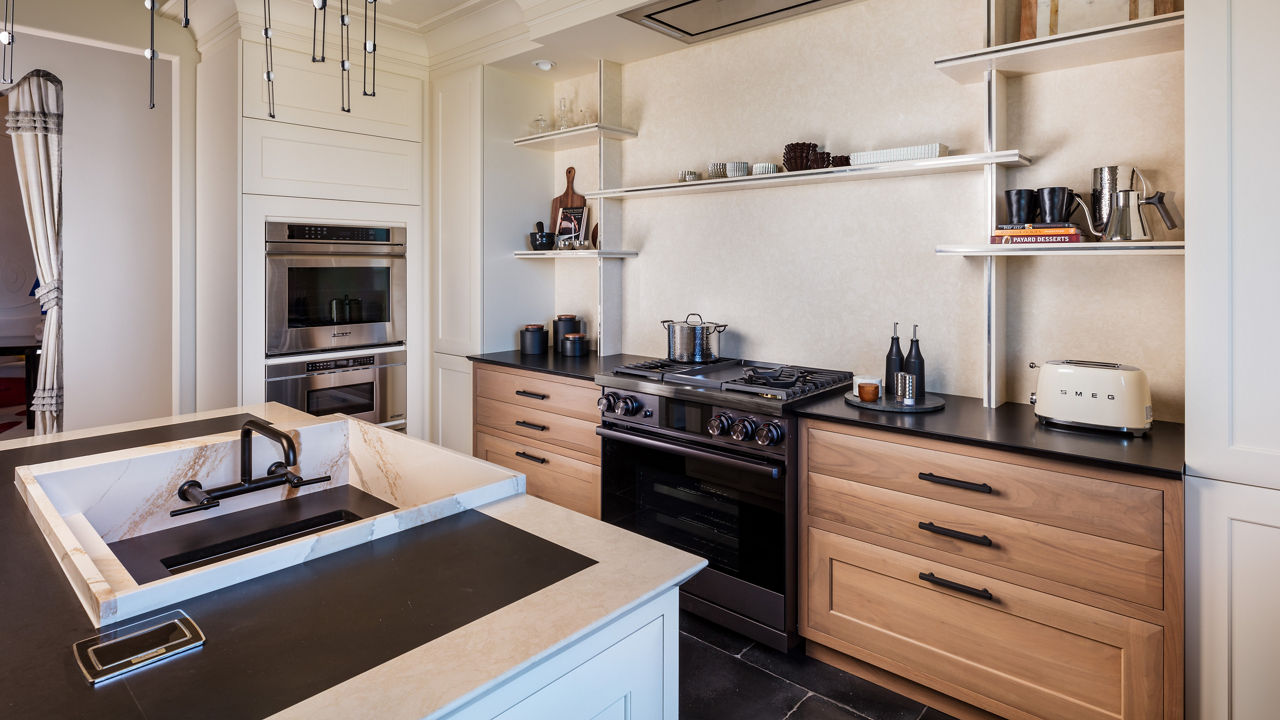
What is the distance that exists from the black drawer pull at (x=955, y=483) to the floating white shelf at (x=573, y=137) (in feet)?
7.22

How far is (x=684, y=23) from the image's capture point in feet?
9.61

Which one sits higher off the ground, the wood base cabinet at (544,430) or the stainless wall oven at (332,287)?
the stainless wall oven at (332,287)

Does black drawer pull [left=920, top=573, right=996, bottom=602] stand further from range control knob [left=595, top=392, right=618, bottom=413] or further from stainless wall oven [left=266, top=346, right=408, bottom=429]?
stainless wall oven [left=266, top=346, right=408, bottom=429]

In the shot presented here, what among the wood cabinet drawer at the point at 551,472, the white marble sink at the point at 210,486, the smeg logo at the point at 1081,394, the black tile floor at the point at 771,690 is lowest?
the black tile floor at the point at 771,690

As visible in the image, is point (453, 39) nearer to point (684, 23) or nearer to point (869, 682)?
point (684, 23)

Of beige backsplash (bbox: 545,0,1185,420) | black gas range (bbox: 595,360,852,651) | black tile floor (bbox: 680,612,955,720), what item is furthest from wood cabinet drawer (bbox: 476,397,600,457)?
black tile floor (bbox: 680,612,955,720)

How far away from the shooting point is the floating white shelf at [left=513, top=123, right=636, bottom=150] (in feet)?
11.2

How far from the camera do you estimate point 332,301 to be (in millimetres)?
3584

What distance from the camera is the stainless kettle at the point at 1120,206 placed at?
2064 mm

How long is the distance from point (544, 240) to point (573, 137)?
0.54 metres

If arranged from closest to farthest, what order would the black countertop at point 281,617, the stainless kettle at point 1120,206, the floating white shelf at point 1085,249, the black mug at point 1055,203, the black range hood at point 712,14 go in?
the black countertop at point 281,617, the floating white shelf at point 1085,249, the stainless kettle at point 1120,206, the black mug at point 1055,203, the black range hood at point 712,14

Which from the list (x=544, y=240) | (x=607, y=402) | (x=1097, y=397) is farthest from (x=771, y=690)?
(x=544, y=240)

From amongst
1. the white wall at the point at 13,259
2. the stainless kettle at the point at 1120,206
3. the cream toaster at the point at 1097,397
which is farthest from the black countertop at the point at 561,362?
the white wall at the point at 13,259

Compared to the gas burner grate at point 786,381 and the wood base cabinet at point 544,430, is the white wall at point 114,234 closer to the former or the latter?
the wood base cabinet at point 544,430
